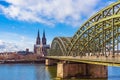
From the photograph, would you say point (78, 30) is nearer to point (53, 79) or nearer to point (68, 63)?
point (68, 63)

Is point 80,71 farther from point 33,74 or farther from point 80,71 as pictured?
point 33,74

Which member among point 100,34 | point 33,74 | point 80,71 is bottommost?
point 33,74

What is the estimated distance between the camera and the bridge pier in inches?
3020

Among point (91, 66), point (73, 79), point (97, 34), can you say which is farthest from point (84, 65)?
point (97, 34)

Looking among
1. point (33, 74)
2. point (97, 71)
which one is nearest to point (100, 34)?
point (97, 71)

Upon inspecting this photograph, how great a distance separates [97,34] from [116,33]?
22.5 ft

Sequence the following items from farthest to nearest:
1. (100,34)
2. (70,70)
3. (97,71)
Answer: (97,71) < (70,70) < (100,34)

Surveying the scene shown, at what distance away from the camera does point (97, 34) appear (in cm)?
6825

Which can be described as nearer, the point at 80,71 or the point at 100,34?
the point at 100,34

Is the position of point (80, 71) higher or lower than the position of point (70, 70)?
lower

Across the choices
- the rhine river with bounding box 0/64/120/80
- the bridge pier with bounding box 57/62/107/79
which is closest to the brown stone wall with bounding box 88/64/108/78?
the bridge pier with bounding box 57/62/107/79

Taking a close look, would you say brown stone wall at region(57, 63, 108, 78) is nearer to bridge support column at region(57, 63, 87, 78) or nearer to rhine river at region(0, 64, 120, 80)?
bridge support column at region(57, 63, 87, 78)

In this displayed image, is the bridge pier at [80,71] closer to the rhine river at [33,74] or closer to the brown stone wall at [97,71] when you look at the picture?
the brown stone wall at [97,71]

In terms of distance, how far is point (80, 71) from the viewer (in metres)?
78.4
